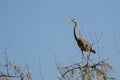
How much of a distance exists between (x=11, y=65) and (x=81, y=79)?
5.29 feet

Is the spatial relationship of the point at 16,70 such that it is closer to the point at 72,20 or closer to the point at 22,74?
the point at 22,74

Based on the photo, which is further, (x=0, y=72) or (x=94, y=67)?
(x=94, y=67)

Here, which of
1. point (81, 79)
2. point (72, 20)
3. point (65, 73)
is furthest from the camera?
point (72, 20)

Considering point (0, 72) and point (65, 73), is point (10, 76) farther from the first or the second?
point (65, 73)

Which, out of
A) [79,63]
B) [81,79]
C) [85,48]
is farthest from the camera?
[85,48]

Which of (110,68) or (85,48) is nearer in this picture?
(110,68)

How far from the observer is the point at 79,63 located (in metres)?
8.91

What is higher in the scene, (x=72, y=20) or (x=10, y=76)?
(x=72, y=20)

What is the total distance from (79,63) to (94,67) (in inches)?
18.1

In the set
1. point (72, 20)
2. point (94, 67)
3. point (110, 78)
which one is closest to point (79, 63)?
point (94, 67)

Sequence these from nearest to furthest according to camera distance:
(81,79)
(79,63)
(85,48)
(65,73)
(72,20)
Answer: (81,79)
(65,73)
(79,63)
(85,48)
(72,20)

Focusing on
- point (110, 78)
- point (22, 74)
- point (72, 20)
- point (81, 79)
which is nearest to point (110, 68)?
point (110, 78)

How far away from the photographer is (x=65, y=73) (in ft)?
27.3

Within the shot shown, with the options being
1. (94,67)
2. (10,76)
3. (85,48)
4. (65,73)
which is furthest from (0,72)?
(85,48)
